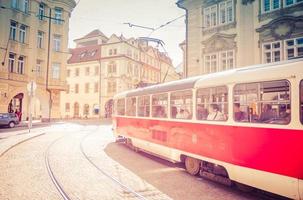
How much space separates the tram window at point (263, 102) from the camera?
206 inches

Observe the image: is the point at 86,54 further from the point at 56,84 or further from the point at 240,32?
the point at 240,32

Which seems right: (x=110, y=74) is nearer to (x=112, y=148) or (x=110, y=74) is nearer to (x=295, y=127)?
(x=112, y=148)

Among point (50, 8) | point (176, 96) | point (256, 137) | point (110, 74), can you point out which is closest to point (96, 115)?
point (110, 74)

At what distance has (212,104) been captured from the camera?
6949 millimetres

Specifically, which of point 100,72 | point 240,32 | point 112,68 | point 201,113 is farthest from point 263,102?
point 100,72

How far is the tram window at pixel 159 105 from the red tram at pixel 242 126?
0.07 m

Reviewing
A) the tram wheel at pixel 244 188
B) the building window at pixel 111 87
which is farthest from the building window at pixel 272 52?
the building window at pixel 111 87

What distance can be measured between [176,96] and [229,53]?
35.5ft

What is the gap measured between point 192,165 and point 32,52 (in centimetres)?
2780

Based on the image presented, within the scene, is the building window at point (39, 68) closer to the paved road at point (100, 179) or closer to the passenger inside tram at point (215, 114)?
the paved road at point (100, 179)

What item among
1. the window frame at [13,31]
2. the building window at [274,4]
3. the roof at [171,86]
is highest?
the window frame at [13,31]

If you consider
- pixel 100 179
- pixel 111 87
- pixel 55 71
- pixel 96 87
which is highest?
pixel 55 71

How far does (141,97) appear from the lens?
11.3m

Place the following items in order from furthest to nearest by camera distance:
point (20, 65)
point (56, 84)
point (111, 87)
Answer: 1. point (111, 87)
2. point (56, 84)
3. point (20, 65)
